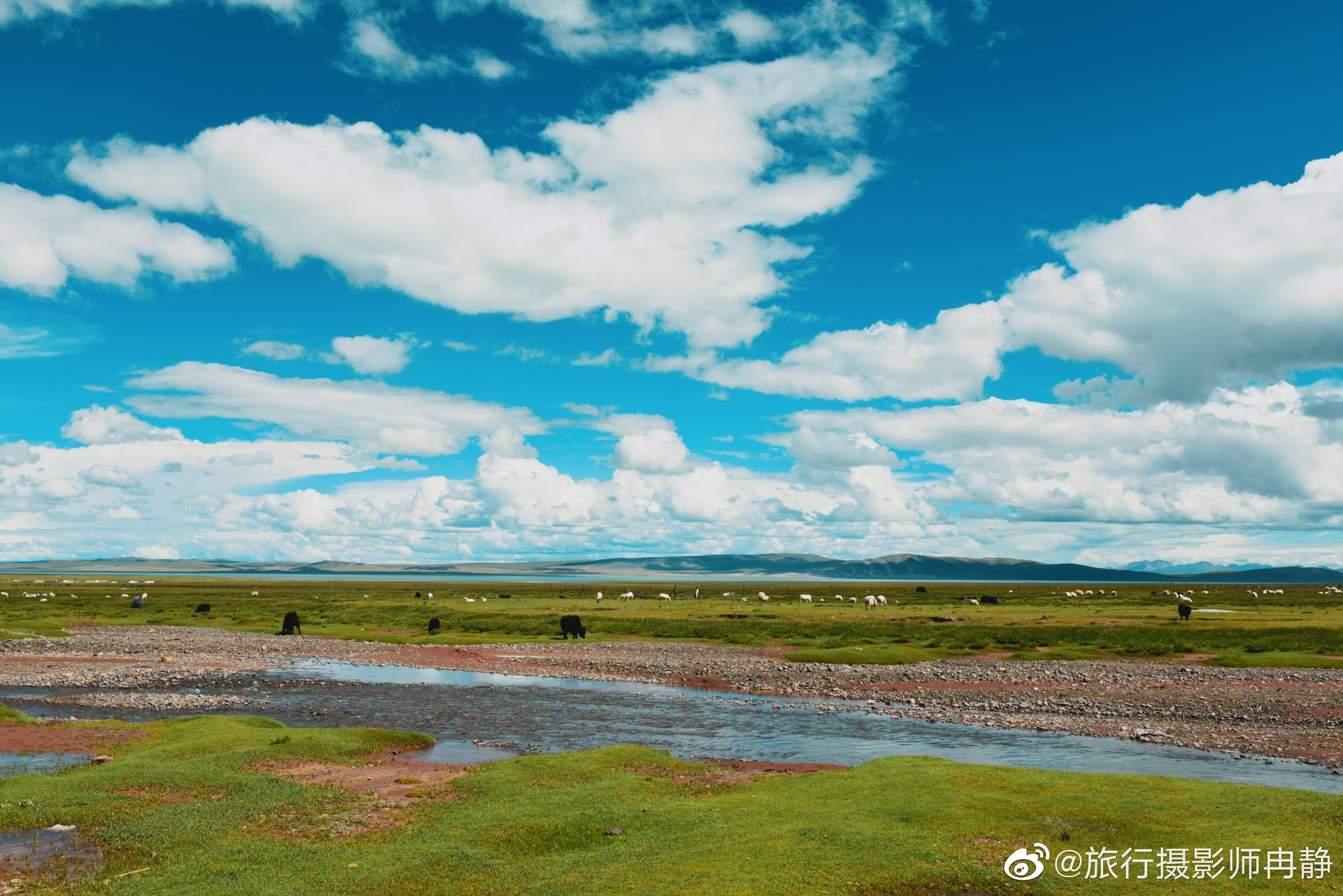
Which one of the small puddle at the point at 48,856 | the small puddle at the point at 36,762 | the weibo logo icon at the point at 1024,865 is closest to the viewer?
the weibo logo icon at the point at 1024,865

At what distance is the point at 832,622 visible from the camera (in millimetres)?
76250

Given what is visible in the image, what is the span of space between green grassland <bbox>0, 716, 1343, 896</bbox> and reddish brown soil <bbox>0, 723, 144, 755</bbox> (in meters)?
3.54

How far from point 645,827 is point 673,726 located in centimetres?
1502

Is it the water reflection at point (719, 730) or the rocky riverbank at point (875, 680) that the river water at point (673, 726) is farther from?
the rocky riverbank at point (875, 680)

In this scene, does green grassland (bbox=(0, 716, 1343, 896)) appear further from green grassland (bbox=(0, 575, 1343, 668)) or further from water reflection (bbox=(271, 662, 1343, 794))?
green grassland (bbox=(0, 575, 1343, 668))

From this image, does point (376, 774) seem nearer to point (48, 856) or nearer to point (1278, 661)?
point (48, 856)

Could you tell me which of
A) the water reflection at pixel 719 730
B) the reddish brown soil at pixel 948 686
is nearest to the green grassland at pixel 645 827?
the water reflection at pixel 719 730

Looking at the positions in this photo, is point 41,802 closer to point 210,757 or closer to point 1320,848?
point 210,757

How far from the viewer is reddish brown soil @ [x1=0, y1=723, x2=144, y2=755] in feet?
77.0

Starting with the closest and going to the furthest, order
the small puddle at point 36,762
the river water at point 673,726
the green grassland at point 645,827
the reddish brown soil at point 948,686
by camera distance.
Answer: the green grassland at point 645,827
the small puddle at point 36,762
the river water at point 673,726
the reddish brown soil at point 948,686

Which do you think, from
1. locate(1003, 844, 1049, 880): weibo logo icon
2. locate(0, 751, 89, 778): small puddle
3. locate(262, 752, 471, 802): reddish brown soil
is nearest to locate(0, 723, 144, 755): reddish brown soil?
locate(0, 751, 89, 778): small puddle

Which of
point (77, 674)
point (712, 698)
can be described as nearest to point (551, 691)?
point (712, 698)

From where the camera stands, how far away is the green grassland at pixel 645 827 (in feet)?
42.1

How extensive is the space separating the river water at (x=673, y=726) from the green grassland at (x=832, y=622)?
18.2 metres
